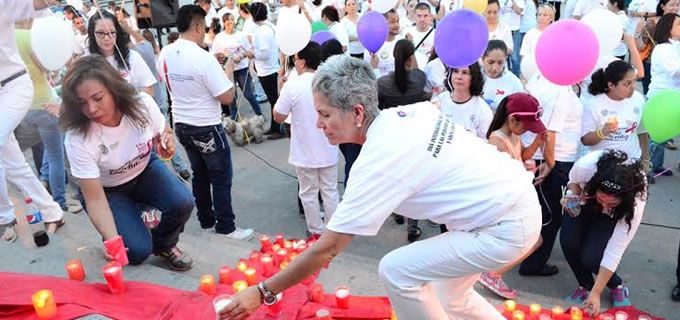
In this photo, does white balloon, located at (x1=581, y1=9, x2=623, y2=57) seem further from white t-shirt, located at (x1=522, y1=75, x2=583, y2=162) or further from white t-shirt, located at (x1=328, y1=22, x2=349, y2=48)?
white t-shirt, located at (x1=328, y1=22, x2=349, y2=48)

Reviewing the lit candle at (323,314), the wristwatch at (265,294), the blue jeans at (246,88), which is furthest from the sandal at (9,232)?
the blue jeans at (246,88)

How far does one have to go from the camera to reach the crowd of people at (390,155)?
204cm

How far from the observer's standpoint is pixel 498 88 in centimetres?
420

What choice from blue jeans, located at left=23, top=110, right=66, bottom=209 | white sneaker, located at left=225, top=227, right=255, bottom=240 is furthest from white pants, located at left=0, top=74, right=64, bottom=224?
white sneaker, located at left=225, top=227, right=255, bottom=240

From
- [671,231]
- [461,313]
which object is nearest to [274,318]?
[461,313]

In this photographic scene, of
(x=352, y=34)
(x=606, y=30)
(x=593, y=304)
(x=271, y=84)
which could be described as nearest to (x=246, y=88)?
(x=271, y=84)

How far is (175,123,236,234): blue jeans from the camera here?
162 inches

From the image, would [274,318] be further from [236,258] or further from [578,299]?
[578,299]

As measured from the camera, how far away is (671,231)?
168 inches

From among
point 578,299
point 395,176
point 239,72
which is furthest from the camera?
point 239,72

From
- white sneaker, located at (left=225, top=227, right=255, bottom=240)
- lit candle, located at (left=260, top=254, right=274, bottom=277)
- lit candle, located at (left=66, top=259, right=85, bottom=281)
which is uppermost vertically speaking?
lit candle, located at (left=66, top=259, right=85, bottom=281)

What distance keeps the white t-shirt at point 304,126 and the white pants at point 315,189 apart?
0.10m

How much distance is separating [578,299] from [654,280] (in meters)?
0.66

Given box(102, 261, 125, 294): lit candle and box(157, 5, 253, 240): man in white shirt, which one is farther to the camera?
box(157, 5, 253, 240): man in white shirt
